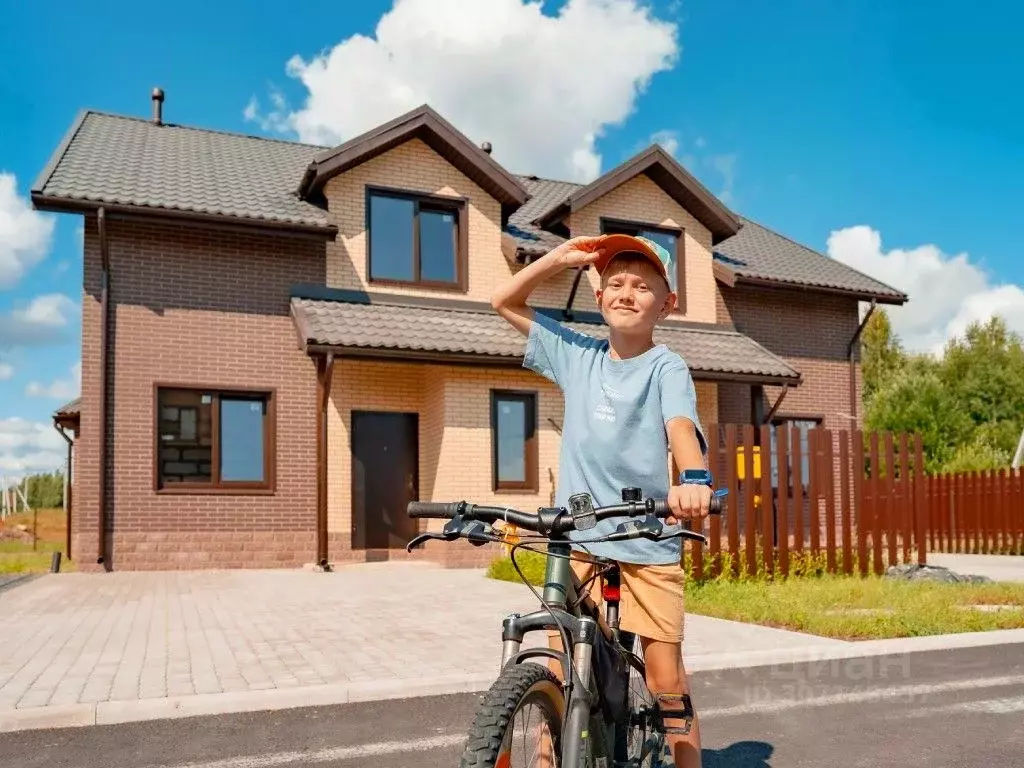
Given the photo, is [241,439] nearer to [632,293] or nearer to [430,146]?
[430,146]

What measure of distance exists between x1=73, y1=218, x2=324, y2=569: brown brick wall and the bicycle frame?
493 inches

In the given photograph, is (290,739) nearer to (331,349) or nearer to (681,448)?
(681,448)

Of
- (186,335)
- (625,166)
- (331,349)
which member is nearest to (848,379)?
(625,166)

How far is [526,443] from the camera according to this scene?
1622cm

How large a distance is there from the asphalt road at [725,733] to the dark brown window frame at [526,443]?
382 inches

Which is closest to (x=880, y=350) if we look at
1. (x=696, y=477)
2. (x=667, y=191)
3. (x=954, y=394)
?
(x=954, y=394)

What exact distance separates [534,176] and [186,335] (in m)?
Answer: 8.83

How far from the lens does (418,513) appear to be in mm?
2770

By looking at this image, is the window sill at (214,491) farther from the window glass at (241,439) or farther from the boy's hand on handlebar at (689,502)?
the boy's hand on handlebar at (689,502)

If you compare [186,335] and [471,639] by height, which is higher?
[186,335]

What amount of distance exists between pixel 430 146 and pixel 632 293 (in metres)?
14.1

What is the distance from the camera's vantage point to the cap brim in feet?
10.2

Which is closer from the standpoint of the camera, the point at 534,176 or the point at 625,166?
the point at 625,166

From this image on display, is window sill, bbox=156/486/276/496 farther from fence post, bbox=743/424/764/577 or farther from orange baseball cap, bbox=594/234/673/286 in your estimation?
orange baseball cap, bbox=594/234/673/286
